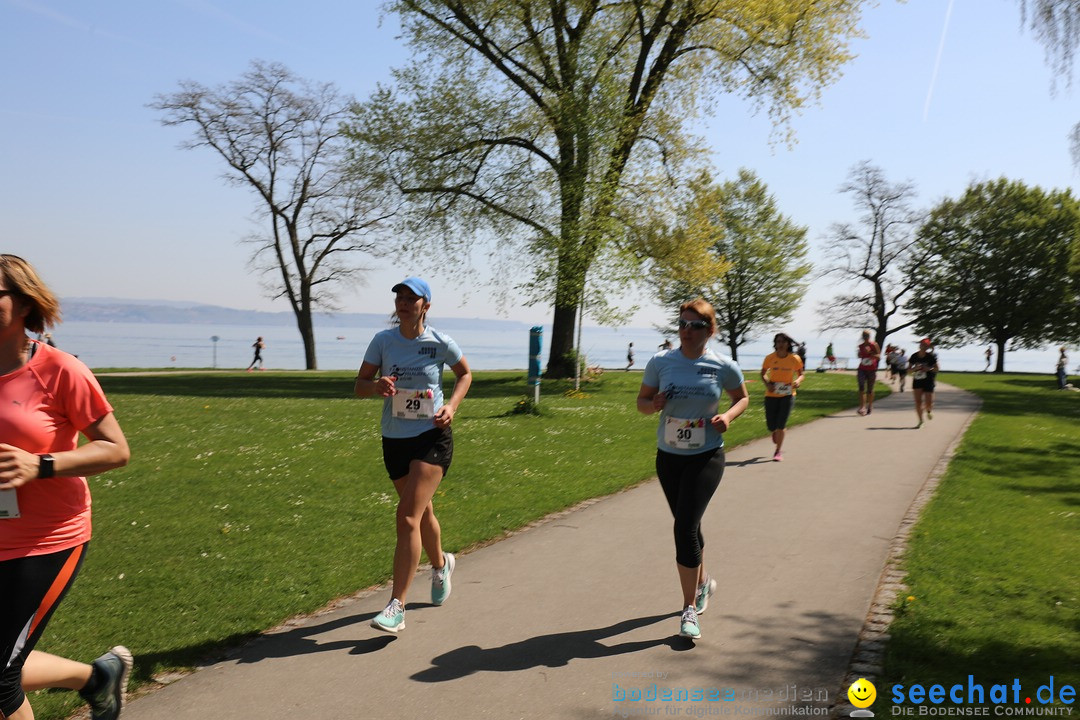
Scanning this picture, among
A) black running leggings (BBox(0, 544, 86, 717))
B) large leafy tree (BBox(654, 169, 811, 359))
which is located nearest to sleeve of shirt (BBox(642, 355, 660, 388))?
black running leggings (BBox(0, 544, 86, 717))

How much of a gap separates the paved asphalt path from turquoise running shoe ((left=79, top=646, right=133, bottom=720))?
33 centimetres

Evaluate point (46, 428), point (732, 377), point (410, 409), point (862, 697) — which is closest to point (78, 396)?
point (46, 428)

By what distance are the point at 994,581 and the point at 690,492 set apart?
116 inches

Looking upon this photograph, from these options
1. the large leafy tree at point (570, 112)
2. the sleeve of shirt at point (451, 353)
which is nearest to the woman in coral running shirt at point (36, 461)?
the sleeve of shirt at point (451, 353)

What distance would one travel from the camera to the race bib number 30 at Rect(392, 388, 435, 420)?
5.18m

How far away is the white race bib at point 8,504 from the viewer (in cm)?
295

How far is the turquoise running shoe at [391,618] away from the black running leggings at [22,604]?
2027 millimetres

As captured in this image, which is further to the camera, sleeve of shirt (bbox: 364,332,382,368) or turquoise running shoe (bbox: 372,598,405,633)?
sleeve of shirt (bbox: 364,332,382,368)

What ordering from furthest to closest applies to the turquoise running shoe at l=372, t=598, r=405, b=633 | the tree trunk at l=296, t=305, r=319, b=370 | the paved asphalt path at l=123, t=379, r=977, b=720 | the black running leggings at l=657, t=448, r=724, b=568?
the tree trunk at l=296, t=305, r=319, b=370
the black running leggings at l=657, t=448, r=724, b=568
the turquoise running shoe at l=372, t=598, r=405, b=633
the paved asphalt path at l=123, t=379, r=977, b=720

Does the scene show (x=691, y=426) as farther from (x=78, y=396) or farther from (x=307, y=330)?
(x=307, y=330)

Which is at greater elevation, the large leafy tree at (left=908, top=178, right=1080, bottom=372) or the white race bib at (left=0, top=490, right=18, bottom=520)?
the large leafy tree at (left=908, top=178, right=1080, bottom=372)

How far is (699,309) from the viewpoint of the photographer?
5168mm

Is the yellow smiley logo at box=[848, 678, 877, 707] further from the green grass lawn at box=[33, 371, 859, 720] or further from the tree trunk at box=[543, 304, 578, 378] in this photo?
the tree trunk at box=[543, 304, 578, 378]

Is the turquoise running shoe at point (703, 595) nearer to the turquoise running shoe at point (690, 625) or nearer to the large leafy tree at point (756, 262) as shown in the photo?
the turquoise running shoe at point (690, 625)
